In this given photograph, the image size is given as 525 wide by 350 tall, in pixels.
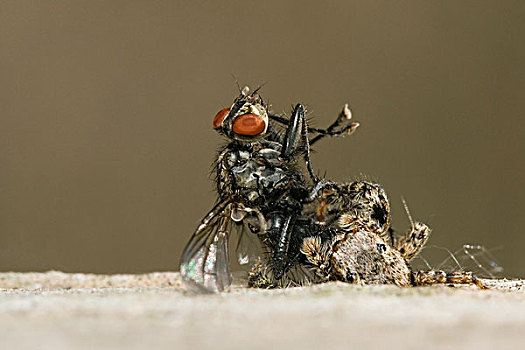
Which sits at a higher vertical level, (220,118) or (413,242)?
(220,118)

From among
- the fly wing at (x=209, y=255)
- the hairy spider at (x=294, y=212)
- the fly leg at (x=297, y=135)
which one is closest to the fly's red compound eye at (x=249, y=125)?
the hairy spider at (x=294, y=212)

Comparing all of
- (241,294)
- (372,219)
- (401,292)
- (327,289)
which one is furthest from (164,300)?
(372,219)

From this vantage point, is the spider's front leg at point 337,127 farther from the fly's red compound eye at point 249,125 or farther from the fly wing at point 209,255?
the fly wing at point 209,255

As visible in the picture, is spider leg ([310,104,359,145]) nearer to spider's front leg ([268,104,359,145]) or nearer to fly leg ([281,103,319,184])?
spider's front leg ([268,104,359,145])

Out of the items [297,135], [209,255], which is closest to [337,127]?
[297,135]

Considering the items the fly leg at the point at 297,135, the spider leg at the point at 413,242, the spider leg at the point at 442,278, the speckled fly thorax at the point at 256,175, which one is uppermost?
the fly leg at the point at 297,135

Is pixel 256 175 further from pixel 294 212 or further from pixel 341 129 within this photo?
pixel 341 129
